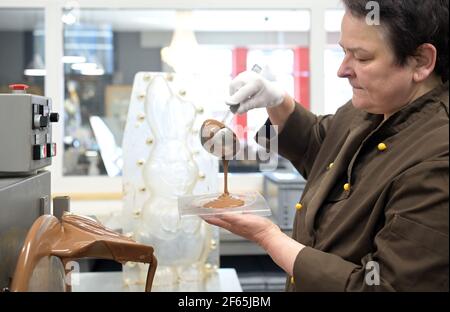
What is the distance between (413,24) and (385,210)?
340 mm

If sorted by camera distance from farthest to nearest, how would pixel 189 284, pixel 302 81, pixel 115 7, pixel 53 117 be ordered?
pixel 302 81 < pixel 115 7 < pixel 189 284 < pixel 53 117

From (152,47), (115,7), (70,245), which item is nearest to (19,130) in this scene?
(70,245)

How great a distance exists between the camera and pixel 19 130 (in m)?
0.94

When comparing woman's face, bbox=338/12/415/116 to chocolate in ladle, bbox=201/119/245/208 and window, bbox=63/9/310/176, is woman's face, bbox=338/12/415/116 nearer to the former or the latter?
chocolate in ladle, bbox=201/119/245/208

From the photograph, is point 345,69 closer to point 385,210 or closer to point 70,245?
point 385,210

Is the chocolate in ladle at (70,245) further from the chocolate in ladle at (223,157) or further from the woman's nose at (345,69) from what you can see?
the woman's nose at (345,69)

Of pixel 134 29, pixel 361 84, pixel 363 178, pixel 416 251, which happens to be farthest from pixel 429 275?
pixel 134 29

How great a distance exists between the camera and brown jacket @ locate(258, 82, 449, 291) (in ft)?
2.32

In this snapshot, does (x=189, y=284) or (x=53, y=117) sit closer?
(x=53, y=117)

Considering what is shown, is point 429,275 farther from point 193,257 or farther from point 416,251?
point 193,257

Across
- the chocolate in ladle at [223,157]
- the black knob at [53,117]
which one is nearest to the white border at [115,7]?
the black knob at [53,117]

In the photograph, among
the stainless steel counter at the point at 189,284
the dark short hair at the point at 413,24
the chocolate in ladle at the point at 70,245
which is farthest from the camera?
the stainless steel counter at the point at 189,284

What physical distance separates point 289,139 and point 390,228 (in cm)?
67

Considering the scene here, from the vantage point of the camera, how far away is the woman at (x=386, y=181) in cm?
72
